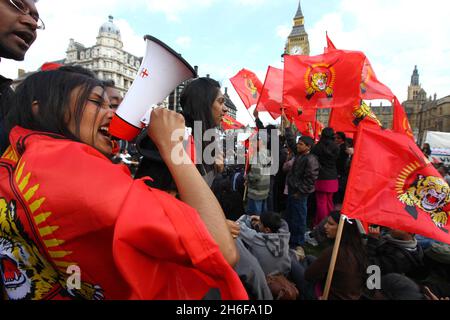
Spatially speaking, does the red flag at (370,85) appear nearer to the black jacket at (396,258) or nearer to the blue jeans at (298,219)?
the blue jeans at (298,219)

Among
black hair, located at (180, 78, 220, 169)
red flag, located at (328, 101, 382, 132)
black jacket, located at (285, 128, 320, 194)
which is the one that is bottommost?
black jacket, located at (285, 128, 320, 194)

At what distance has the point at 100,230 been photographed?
782 mm

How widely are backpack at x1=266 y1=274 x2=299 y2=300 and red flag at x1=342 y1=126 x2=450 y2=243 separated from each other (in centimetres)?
89

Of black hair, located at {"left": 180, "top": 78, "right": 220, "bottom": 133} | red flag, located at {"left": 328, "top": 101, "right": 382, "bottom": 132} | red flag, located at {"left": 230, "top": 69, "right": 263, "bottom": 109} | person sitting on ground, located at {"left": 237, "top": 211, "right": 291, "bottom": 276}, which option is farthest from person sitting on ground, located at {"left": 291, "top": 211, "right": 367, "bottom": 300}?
red flag, located at {"left": 230, "top": 69, "right": 263, "bottom": 109}

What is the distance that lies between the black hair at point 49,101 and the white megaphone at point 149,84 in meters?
0.16

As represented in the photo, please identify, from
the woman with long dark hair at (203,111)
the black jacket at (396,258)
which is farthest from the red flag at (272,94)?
the woman with long dark hair at (203,111)

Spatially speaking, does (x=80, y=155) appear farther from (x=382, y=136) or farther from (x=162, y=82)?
(x=382, y=136)

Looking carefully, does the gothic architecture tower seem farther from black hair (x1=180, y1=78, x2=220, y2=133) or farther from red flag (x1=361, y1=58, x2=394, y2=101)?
black hair (x1=180, y1=78, x2=220, y2=133)

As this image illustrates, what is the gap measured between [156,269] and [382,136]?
8.93 feet

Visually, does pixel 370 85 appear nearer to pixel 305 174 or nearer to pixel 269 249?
pixel 305 174

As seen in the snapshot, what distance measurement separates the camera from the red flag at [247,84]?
8188 millimetres

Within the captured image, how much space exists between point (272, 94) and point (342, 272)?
570 centimetres

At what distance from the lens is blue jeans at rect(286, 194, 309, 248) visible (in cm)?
532
